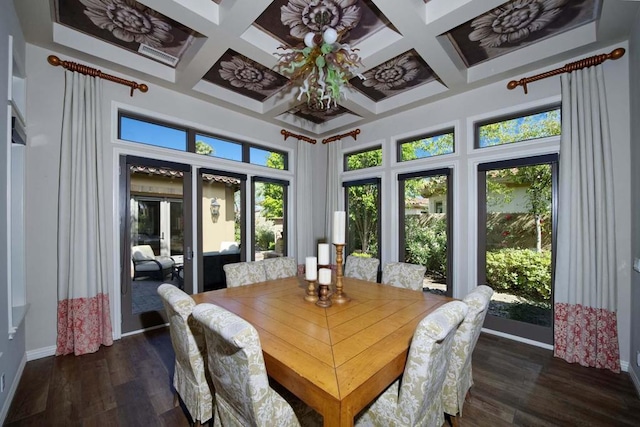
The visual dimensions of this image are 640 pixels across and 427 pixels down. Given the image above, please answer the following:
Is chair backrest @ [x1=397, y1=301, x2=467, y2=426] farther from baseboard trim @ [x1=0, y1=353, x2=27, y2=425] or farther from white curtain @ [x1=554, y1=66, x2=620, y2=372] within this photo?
baseboard trim @ [x1=0, y1=353, x2=27, y2=425]

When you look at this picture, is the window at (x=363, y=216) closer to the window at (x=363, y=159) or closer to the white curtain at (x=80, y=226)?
the window at (x=363, y=159)

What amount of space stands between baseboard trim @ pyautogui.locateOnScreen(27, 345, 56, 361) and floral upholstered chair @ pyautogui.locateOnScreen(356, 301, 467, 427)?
311 cm

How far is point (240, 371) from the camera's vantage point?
107cm

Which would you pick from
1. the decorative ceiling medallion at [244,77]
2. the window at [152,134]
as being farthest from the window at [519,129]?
the window at [152,134]

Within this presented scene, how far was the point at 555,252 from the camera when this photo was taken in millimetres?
2832

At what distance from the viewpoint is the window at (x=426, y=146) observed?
3.59m

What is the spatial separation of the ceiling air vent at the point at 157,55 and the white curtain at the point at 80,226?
24.7 inches

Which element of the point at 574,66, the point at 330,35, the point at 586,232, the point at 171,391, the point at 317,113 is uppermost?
the point at 317,113

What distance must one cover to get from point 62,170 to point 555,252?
516 cm

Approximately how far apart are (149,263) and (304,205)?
248cm

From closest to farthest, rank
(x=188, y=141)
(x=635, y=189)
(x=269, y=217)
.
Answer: (x=635, y=189)
(x=188, y=141)
(x=269, y=217)

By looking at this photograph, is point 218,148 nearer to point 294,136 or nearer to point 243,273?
point 294,136

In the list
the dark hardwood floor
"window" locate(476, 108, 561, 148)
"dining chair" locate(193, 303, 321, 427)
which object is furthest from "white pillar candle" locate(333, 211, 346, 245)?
"window" locate(476, 108, 561, 148)

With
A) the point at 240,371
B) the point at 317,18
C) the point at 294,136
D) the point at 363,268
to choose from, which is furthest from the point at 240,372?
the point at 294,136
